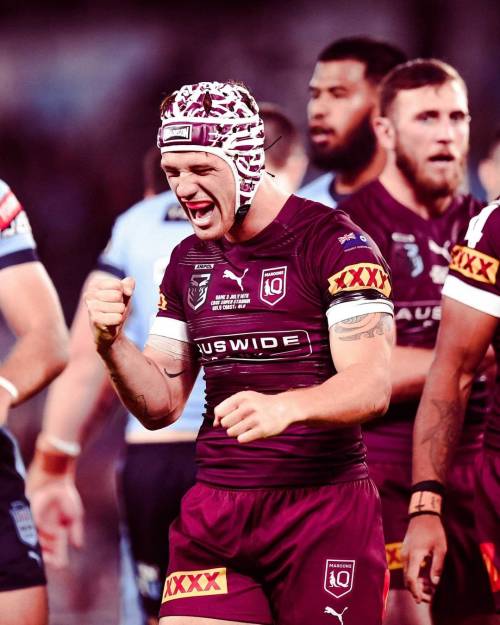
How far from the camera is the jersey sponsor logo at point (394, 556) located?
517 centimetres

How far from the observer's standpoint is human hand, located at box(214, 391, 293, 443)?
3346mm

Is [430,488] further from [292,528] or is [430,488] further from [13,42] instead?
[13,42]

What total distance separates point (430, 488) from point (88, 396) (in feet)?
8.52

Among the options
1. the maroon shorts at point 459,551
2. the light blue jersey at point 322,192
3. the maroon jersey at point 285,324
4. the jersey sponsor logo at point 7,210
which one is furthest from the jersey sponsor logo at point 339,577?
the light blue jersey at point 322,192

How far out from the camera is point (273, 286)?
411 cm

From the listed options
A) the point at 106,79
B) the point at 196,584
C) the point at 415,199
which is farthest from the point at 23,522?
the point at 106,79

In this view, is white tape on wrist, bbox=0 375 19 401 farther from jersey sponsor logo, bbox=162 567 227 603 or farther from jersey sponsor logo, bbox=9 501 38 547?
jersey sponsor logo, bbox=162 567 227 603

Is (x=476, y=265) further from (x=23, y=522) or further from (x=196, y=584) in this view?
(x=23, y=522)

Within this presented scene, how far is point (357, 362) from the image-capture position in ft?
12.7

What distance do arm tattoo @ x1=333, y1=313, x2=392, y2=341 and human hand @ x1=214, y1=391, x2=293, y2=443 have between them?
0.54 metres

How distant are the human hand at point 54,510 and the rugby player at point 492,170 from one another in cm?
293

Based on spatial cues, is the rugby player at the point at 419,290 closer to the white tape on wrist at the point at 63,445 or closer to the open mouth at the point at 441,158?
the open mouth at the point at 441,158

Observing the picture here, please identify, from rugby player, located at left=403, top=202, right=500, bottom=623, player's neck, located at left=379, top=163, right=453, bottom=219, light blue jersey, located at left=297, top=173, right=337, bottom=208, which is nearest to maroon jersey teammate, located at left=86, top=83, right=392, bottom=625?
rugby player, located at left=403, top=202, right=500, bottom=623

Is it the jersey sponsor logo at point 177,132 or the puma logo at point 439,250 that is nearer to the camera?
the jersey sponsor logo at point 177,132
